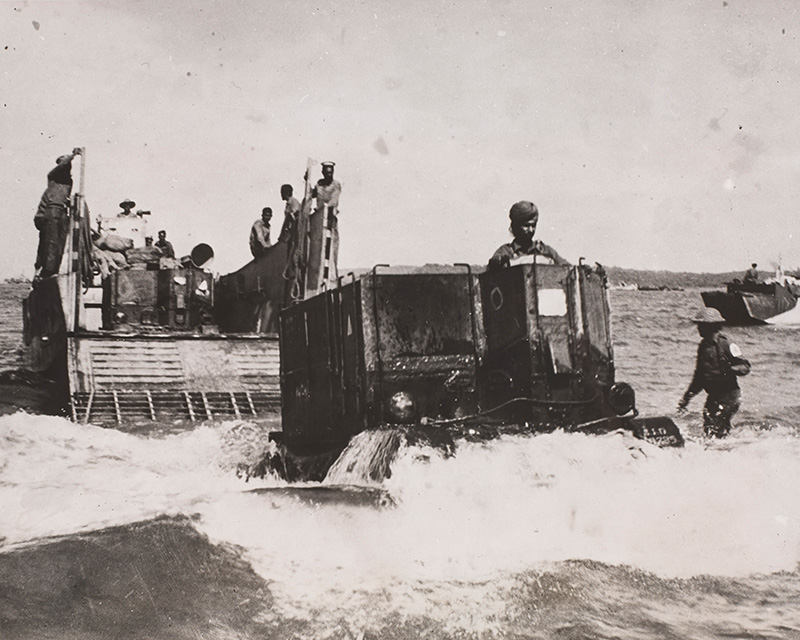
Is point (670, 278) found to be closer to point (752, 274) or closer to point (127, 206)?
point (752, 274)

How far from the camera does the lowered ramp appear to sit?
8.23m

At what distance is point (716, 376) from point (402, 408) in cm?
235

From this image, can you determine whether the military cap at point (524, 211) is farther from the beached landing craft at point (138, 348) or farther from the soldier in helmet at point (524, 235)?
the beached landing craft at point (138, 348)

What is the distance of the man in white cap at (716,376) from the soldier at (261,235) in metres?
5.94

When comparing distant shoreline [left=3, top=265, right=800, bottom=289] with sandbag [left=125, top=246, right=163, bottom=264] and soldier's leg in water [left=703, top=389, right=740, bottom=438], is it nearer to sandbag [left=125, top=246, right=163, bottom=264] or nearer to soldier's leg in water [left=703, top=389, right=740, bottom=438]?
soldier's leg in water [left=703, top=389, right=740, bottom=438]

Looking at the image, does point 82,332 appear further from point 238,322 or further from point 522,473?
point 522,473

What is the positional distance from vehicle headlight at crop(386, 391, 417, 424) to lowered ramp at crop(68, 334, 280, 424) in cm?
427

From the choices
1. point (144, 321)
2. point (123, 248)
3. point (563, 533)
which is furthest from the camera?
Answer: point (123, 248)

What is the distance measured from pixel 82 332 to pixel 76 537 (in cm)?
513

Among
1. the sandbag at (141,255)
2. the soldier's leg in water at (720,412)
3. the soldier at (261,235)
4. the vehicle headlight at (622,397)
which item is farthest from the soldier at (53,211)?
the sandbag at (141,255)

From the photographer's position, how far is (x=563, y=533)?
3.74 meters

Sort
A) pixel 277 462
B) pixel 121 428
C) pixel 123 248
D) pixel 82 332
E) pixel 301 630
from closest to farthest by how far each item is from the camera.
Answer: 1. pixel 301 630
2. pixel 277 462
3. pixel 121 428
4. pixel 82 332
5. pixel 123 248

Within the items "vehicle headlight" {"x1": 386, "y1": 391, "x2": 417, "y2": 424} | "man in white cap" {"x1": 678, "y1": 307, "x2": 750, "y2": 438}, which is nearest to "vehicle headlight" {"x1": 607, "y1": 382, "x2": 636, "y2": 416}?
"vehicle headlight" {"x1": 386, "y1": 391, "x2": 417, "y2": 424}

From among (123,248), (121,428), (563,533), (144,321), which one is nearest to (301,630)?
(563,533)
